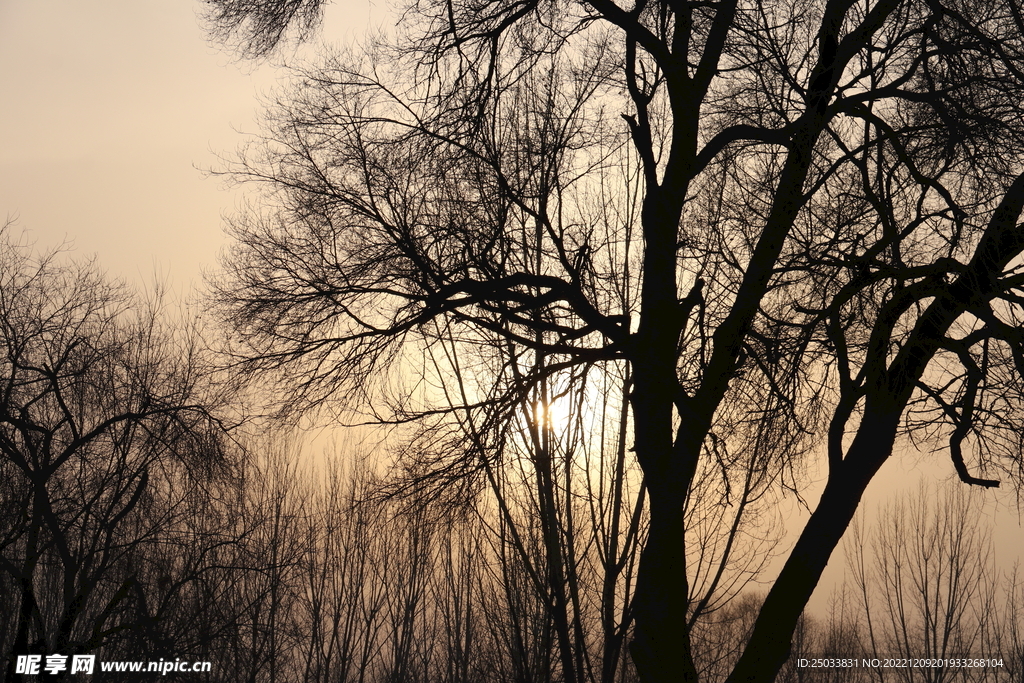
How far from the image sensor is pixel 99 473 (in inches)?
550

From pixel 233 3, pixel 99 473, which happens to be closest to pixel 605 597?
pixel 233 3

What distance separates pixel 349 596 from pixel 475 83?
19.9 metres

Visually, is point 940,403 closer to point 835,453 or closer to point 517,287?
point 835,453

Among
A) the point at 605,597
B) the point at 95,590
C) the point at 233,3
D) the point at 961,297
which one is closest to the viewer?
the point at 961,297

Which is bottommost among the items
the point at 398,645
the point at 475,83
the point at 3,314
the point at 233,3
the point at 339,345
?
the point at 398,645

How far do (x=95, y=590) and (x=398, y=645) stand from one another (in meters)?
8.08

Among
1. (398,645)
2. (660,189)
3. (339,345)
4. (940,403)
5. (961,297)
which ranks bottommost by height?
(398,645)

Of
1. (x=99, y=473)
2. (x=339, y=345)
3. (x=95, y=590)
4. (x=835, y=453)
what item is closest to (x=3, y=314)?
(x=99, y=473)

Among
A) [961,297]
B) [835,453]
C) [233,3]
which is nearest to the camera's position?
[961,297]

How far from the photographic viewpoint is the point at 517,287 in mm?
6273

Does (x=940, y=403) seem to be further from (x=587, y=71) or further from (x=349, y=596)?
(x=349, y=596)

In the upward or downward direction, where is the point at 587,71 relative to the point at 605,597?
upward

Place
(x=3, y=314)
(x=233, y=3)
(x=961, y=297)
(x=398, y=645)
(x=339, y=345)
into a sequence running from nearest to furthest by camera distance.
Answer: (x=961, y=297) → (x=233, y=3) → (x=339, y=345) → (x=3, y=314) → (x=398, y=645)

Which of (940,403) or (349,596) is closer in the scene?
(940,403)
